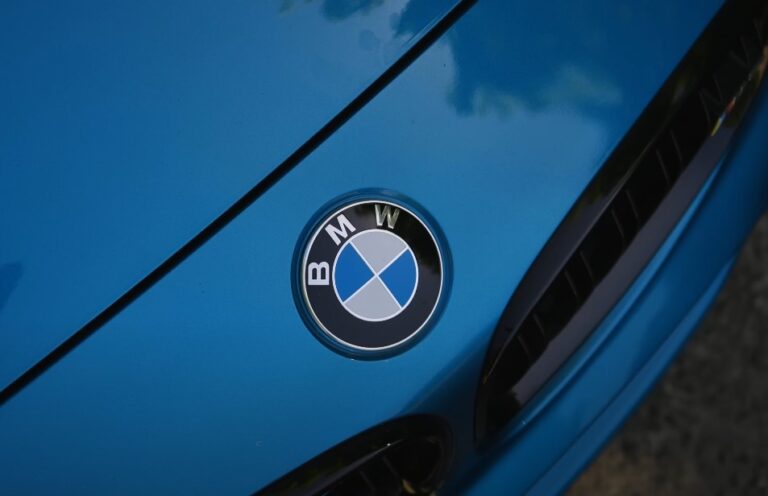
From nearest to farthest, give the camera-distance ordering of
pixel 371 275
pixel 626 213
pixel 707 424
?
pixel 371 275 < pixel 626 213 < pixel 707 424

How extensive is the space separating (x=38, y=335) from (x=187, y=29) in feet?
1.37

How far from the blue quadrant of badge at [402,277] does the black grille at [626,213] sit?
0.12 metres

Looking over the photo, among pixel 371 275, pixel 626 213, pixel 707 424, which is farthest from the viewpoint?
pixel 707 424

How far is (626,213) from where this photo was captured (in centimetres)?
126

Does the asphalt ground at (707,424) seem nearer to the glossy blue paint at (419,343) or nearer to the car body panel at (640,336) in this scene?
the car body panel at (640,336)

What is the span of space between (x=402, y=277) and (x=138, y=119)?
382 millimetres

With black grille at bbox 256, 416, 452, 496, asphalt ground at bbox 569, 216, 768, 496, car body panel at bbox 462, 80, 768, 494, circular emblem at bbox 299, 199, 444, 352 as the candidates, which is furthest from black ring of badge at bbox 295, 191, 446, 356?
asphalt ground at bbox 569, 216, 768, 496

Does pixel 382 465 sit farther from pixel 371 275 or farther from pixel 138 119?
pixel 138 119

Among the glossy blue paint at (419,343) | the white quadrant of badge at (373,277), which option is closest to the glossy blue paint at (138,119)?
the glossy blue paint at (419,343)

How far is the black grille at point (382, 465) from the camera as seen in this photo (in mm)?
1148

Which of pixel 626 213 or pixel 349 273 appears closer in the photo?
pixel 349 273

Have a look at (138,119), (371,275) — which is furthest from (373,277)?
(138,119)

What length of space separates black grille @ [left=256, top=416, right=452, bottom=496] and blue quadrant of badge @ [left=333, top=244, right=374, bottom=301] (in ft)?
0.56

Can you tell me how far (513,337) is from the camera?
1.20m
